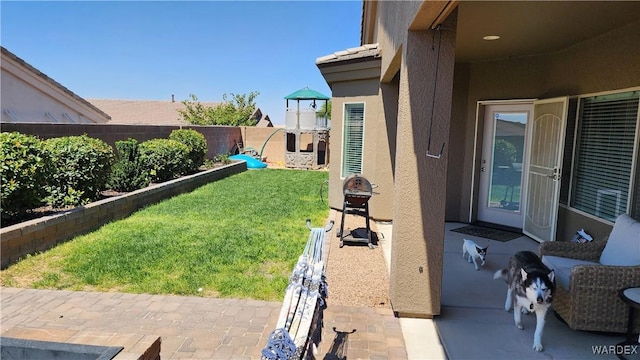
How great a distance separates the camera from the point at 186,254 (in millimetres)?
5668

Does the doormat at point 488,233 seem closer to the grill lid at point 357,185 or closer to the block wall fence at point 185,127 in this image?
the grill lid at point 357,185

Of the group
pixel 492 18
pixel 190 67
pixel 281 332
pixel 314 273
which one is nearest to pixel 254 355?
pixel 314 273

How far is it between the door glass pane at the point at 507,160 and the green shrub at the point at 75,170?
7.62 meters

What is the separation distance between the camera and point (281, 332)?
2.22 metres

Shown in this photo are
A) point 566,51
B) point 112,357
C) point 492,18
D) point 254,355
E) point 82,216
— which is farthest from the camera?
point 82,216

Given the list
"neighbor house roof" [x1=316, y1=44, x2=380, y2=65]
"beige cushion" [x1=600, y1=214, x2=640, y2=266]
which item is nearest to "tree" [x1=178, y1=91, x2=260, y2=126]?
"neighbor house roof" [x1=316, y1=44, x2=380, y2=65]

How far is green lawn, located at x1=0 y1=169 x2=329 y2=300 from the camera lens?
4.64 m

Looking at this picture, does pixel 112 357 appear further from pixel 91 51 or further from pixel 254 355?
pixel 91 51

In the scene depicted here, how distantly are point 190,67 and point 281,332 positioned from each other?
50.5 m

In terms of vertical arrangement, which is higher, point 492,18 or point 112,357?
point 492,18

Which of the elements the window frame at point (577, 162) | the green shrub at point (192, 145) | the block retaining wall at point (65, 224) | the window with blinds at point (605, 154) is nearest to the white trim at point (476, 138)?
the window frame at point (577, 162)

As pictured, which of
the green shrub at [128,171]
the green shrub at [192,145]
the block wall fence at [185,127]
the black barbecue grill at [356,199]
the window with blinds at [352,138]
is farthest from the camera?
the green shrub at [192,145]

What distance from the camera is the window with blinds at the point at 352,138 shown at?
841cm

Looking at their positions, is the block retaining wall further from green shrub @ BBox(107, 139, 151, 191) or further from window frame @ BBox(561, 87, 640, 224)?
window frame @ BBox(561, 87, 640, 224)
